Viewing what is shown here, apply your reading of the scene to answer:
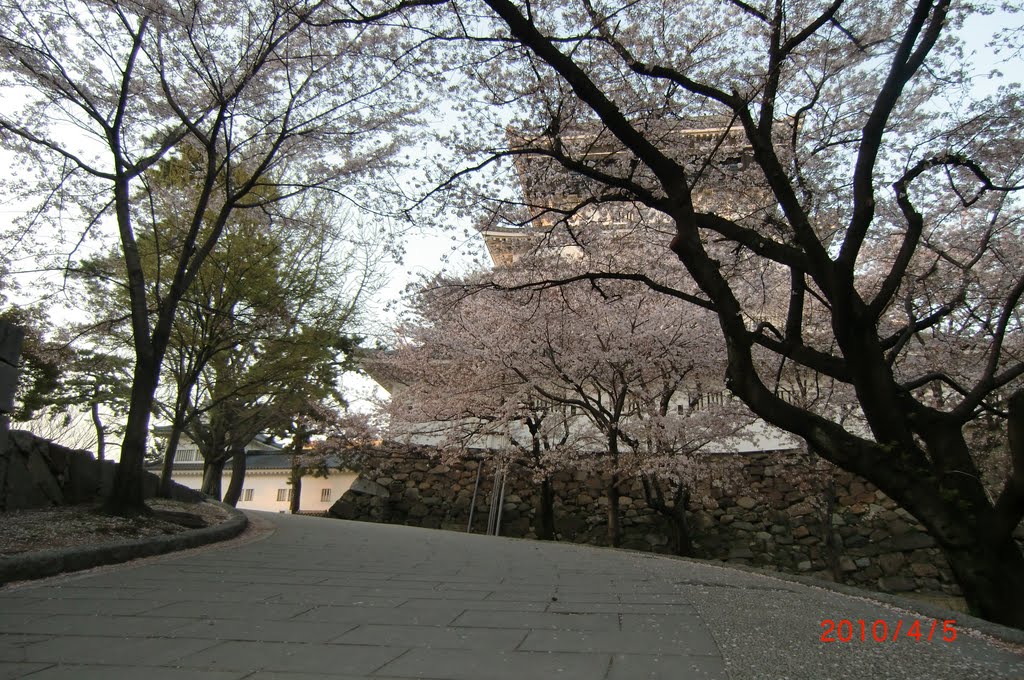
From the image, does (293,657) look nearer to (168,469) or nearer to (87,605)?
(87,605)

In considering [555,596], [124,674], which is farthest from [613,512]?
[124,674]

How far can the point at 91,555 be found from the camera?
17.7 ft

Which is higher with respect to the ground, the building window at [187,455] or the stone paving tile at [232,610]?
the building window at [187,455]

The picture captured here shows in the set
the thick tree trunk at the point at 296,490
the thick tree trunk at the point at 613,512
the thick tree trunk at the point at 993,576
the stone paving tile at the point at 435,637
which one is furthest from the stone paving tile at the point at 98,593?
the thick tree trunk at the point at 296,490

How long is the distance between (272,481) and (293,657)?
2126 cm

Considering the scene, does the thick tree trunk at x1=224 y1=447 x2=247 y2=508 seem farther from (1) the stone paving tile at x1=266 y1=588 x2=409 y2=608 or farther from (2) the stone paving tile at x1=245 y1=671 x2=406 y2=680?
(2) the stone paving tile at x1=245 y1=671 x2=406 y2=680

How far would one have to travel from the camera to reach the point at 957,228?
34.4 feet

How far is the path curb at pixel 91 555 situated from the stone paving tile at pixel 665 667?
4302mm

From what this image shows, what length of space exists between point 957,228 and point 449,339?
9.16 metres

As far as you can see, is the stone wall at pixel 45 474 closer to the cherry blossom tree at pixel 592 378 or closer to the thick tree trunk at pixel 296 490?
the cherry blossom tree at pixel 592 378

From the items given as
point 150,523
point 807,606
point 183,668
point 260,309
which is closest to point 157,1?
point 260,309

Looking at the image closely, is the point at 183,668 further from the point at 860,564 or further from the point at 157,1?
the point at 860,564

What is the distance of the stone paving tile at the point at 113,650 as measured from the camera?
286 centimetres

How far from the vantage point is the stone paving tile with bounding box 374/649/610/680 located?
2643mm
